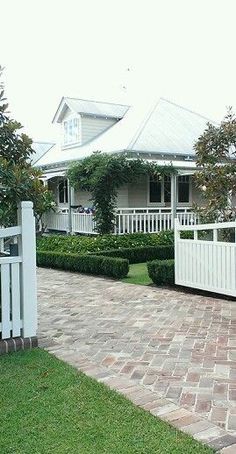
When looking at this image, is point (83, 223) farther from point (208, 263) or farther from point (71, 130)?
point (208, 263)

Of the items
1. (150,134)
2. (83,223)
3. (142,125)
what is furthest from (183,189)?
(83,223)

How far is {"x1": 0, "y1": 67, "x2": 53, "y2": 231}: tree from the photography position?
479cm

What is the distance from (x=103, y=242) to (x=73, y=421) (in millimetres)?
10895

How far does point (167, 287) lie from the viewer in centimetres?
918

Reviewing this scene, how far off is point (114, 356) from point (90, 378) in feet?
2.44

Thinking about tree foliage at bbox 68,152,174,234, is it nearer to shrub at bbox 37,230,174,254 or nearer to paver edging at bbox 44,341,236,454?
shrub at bbox 37,230,174,254

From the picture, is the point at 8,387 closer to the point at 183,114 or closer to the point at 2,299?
the point at 2,299

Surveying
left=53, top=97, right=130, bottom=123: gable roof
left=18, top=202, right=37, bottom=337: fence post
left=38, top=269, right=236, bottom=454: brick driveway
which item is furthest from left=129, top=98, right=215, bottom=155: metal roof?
left=18, top=202, right=37, bottom=337: fence post

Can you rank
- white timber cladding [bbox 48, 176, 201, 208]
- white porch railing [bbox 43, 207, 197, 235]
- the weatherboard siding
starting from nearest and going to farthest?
1. white porch railing [bbox 43, 207, 197, 235]
2. white timber cladding [bbox 48, 176, 201, 208]
3. the weatherboard siding

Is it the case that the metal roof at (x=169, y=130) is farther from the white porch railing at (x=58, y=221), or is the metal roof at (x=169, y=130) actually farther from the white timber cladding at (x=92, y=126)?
the white porch railing at (x=58, y=221)

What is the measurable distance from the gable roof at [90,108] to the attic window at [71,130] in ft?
1.83

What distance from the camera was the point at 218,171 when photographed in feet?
32.3

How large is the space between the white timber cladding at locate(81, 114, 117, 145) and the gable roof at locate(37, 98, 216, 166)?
386 millimetres

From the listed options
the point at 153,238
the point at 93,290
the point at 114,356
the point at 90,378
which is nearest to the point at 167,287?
the point at 93,290
